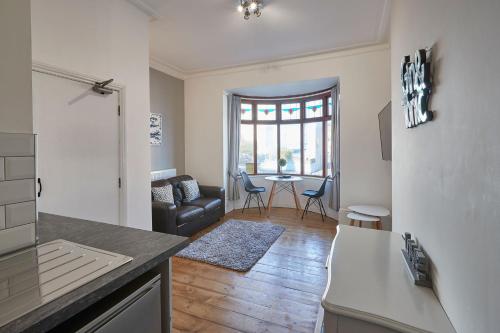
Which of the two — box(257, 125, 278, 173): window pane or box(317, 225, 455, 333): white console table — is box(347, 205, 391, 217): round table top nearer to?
box(317, 225, 455, 333): white console table

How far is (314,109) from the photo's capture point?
218 inches

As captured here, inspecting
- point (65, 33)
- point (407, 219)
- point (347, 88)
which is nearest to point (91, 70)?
point (65, 33)

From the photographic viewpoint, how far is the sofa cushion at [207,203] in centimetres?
Result: 415

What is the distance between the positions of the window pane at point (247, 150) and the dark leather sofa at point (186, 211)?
1.47 m

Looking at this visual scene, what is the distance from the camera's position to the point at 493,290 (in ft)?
2.06

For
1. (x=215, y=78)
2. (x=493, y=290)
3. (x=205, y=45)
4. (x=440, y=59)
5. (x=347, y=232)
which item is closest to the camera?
(x=493, y=290)

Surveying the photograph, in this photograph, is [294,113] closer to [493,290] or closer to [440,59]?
[440,59]

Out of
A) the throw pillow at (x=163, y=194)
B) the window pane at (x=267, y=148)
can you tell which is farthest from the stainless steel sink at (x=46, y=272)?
the window pane at (x=267, y=148)

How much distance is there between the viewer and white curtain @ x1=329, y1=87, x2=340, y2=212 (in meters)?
4.36

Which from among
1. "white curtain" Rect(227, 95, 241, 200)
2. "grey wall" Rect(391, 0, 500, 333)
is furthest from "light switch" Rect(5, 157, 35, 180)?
"white curtain" Rect(227, 95, 241, 200)

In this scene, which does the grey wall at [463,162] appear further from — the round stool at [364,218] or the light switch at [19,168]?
the round stool at [364,218]

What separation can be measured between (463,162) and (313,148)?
489 centimetres

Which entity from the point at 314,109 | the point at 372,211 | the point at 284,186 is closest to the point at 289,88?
the point at 314,109

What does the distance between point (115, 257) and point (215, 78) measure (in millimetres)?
4679
